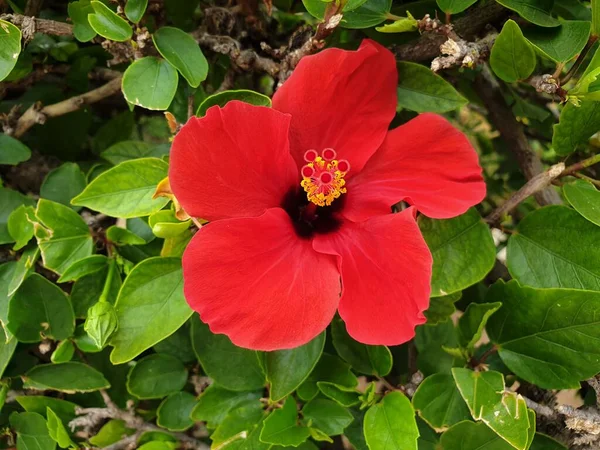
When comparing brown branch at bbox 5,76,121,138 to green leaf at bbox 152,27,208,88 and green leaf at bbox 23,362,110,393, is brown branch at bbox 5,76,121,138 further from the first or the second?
green leaf at bbox 23,362,110,393

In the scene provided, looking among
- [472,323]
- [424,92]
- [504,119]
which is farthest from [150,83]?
[504,119]

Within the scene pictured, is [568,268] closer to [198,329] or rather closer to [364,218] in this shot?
[364,218]

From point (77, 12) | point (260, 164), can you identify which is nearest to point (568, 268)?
point (260, 164)

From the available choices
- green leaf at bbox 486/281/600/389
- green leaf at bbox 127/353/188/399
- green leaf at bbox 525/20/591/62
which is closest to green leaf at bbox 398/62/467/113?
green leaf at bbox 525/20/591/62

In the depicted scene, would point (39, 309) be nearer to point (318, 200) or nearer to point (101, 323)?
point (101, 323)

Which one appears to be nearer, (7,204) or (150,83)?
(150,83)

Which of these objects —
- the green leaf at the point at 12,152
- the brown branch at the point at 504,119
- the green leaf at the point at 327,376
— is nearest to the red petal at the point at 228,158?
the green leaf at the point at 327,376
